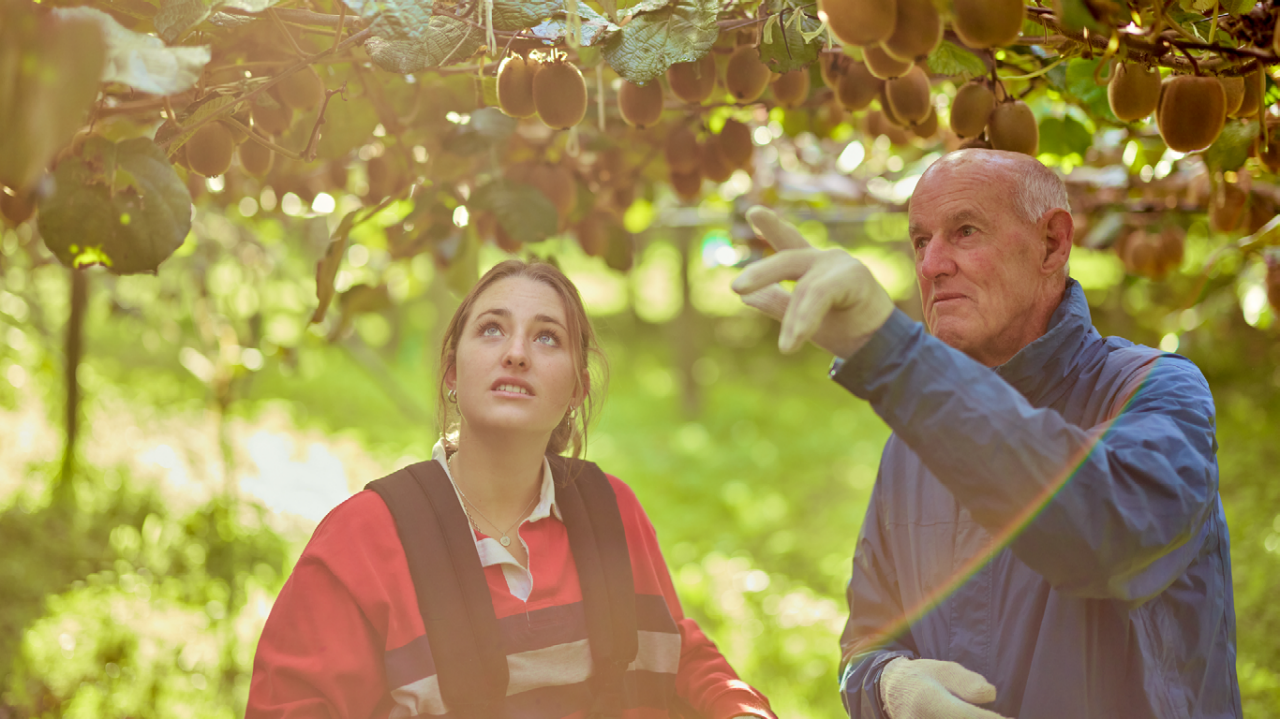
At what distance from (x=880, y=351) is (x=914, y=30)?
319 millimetres

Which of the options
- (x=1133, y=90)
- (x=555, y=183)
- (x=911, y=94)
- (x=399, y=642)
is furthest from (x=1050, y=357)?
(x=555, y=183)

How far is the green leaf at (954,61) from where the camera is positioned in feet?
4.40

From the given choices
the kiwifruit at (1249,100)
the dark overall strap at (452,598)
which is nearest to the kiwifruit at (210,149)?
the dark overall strap at (452,598)

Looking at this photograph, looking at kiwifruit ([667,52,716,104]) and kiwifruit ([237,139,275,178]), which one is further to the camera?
kiwifruit ([237,139,275,178])

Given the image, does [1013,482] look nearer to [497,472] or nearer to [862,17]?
[862,17]

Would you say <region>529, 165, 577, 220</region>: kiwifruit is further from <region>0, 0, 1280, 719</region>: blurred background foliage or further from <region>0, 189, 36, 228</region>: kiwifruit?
<region>0, 189, 36, 228</region>: kiwifruit

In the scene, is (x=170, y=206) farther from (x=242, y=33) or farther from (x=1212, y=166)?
(x=1212, y=166)

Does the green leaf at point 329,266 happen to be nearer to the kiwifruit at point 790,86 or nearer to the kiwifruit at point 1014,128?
the kiwifruit at point 790,86

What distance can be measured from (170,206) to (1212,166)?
1.54m


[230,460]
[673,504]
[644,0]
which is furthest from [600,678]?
[673,504]

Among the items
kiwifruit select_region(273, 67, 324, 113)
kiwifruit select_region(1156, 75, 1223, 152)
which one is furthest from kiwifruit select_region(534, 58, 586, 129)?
kiwifruit select_region(1156, 75, 1223, 152)

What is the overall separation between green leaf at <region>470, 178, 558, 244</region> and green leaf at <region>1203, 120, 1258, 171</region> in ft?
3.65

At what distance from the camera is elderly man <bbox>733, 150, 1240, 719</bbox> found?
0.88m

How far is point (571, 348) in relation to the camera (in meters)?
1.40
